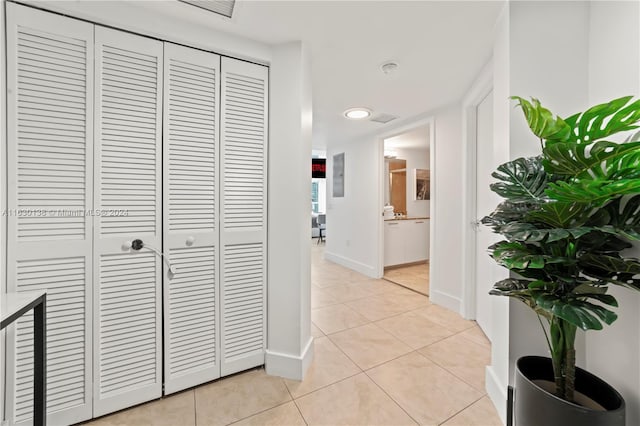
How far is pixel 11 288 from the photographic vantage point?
125cm

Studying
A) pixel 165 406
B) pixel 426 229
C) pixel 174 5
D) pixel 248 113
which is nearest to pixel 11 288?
pixel 165 406

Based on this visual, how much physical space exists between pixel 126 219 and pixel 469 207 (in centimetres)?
279

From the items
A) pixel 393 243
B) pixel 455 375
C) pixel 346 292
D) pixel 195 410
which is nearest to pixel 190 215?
pixel 195 410

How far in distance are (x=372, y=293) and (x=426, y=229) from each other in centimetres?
214

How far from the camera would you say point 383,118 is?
344cm

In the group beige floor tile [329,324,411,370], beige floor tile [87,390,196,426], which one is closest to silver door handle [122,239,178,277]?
beige floor tile [87,390,196,426]

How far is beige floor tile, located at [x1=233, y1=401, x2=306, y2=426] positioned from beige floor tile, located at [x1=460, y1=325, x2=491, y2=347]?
5.43ft

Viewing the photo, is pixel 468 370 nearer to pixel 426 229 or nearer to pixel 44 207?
pixel 44 207

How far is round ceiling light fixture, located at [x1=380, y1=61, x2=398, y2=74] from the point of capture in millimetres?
2057

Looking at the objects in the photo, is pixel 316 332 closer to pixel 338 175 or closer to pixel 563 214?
pixel 563 214

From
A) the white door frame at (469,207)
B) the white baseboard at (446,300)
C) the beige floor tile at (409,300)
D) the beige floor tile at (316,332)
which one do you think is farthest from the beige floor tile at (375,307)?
the white door frame at (469,207)

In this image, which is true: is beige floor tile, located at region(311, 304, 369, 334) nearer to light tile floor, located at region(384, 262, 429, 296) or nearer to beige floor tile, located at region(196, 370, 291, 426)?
beige floor tile, located at region(196, 370, 291, 426)

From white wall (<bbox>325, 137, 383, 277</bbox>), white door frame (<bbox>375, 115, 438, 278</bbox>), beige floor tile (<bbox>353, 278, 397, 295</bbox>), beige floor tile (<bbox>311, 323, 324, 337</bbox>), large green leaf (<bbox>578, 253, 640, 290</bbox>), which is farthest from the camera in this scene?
white wall (<bbox>325, 137, 383, 277</bbox>)

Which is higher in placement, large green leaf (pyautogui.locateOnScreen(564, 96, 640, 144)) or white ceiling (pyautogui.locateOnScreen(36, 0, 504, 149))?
white ceiling (pyautogui.locateOnScreen(36, 0, 504, 149))
